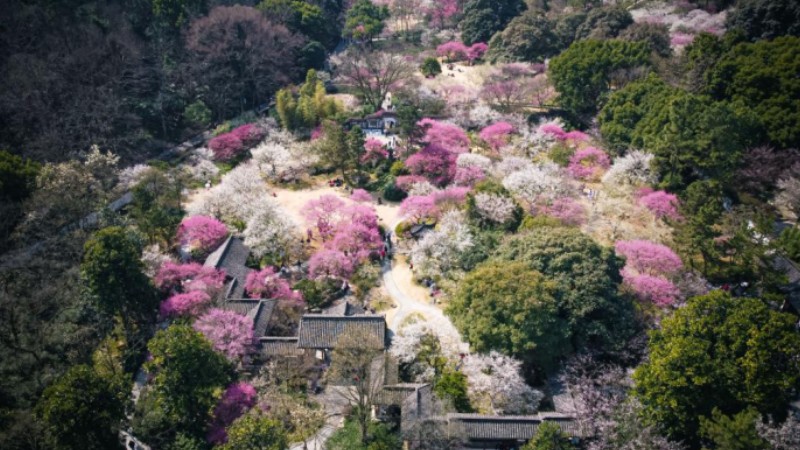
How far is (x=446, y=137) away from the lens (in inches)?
1922

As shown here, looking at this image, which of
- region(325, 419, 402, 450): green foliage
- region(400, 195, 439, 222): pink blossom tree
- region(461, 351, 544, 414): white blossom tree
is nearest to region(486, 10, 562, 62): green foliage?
region(400, 195, 439, 222): pink blossom tree

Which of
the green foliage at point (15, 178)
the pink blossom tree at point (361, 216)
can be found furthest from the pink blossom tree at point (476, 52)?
the green foliage at point (15, 178)

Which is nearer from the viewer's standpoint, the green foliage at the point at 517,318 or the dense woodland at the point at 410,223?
the dense woodland at the point at 410,223

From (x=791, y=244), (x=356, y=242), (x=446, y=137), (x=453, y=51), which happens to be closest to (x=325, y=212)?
(x=356, y=242)

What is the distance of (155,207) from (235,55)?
90.3 feet

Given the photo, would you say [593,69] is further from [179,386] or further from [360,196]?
[179,386]

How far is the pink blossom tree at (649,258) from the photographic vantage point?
106 ft

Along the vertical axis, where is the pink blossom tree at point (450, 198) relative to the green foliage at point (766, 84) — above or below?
below

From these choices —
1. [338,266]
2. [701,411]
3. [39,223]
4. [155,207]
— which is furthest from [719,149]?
[39,223]

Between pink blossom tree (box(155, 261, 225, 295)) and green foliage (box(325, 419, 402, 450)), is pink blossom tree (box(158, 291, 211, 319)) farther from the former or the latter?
green foliage (box(325, 419, 402, 450))

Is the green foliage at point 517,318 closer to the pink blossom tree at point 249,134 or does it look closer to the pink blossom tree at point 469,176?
the pink blossom tree at point 469,176

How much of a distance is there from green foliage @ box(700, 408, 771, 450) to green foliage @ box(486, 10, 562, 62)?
5120 cm

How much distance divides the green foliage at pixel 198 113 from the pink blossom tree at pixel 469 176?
1068 inches

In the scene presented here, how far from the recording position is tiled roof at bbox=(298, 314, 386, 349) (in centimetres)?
2948
